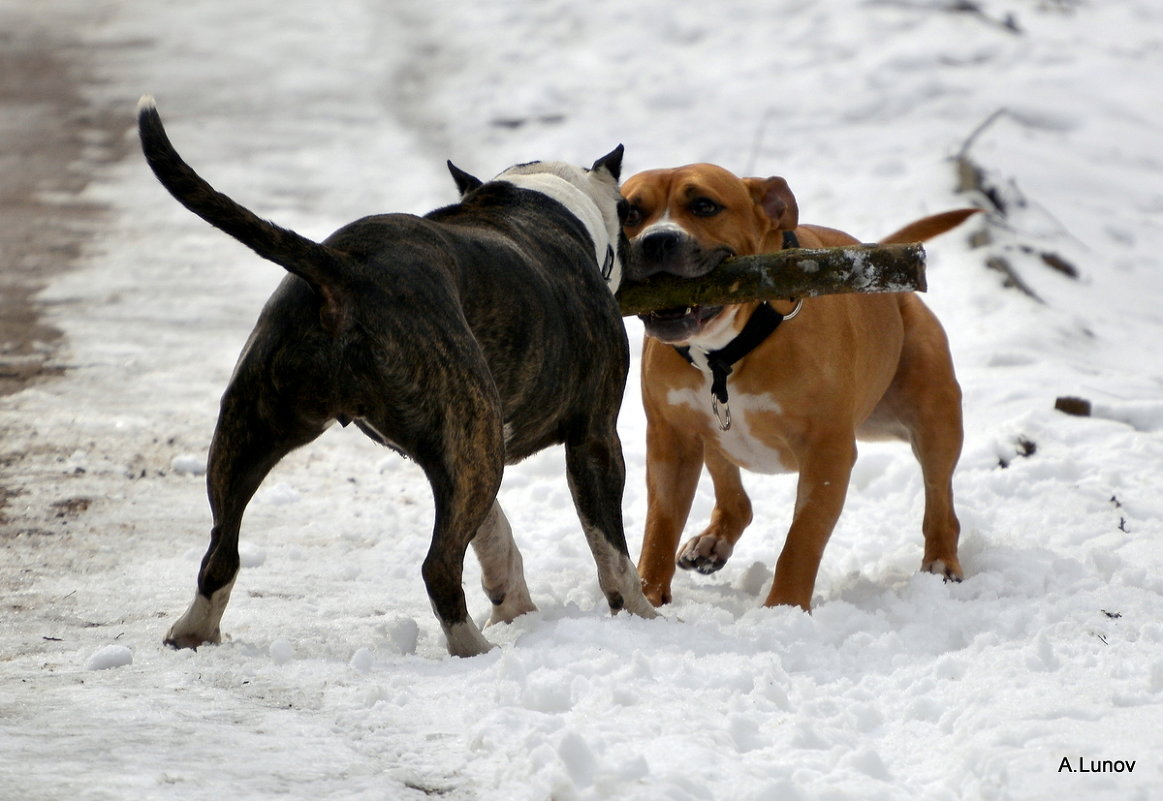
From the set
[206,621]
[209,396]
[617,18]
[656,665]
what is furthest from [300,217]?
[656,665]

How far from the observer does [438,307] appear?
10.6 feet

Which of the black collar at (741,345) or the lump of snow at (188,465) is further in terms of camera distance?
the lump of snow at (188,465)

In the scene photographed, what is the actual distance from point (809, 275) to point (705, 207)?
1.94 ft

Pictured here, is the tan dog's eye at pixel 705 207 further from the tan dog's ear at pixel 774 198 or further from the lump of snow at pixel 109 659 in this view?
the lump of snow at pixel 109 659

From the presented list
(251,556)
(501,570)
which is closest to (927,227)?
(501,570)

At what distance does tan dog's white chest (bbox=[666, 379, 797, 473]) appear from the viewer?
4508mm

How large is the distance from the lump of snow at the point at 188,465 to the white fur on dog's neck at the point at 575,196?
221cm

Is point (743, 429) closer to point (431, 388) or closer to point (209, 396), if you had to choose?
point (431, 388)

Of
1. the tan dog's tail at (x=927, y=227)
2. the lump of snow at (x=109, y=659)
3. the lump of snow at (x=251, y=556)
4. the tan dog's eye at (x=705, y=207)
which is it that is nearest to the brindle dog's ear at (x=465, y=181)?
the tan dog's eye at (x=705, y=207)

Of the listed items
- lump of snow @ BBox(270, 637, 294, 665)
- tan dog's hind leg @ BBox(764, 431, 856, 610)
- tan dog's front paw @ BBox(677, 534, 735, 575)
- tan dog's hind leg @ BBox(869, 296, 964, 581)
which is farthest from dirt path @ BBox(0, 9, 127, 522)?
tan dog's hind leg @ BBox(869, 296, 964, 581)

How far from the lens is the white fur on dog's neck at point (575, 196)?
4.34 m

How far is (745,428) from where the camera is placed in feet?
15.0

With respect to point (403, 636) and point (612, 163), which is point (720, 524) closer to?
point (612, 163)

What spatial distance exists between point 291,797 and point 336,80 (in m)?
12.6
